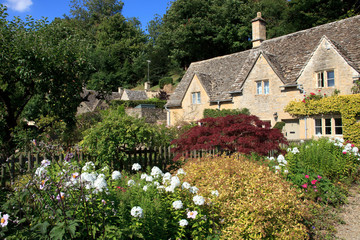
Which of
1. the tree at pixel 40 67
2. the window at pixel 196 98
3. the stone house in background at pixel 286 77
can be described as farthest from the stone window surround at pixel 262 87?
the tree at pixel 40 67

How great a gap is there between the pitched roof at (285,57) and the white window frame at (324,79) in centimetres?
124

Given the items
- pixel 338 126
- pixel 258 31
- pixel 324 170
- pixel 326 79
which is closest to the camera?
pixel 324 170

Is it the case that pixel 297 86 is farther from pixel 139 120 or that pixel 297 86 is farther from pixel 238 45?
pixel 238 45

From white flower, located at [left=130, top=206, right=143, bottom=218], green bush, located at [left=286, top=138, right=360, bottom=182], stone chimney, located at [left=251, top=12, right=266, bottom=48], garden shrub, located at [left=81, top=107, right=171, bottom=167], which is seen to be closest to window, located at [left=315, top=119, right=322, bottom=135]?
green bush, located at [left=286, top=138, right=360, bottom=182]

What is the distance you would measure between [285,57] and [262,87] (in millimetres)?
2977

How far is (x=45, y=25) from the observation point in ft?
35.1

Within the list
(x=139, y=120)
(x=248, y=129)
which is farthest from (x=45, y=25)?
(x=248, y=129)

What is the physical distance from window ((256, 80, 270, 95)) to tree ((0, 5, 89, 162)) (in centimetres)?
1383

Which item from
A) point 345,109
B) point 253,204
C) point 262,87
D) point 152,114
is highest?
point 262,87

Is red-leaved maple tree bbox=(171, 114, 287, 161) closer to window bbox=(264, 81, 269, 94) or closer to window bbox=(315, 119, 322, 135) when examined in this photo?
window bbox=(315, 119, 322, 135)

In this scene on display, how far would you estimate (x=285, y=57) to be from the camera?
20.4m

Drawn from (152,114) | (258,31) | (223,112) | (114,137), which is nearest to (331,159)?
(114,137)

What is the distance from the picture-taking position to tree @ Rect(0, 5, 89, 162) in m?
9.56

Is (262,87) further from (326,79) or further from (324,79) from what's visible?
(326,79)
